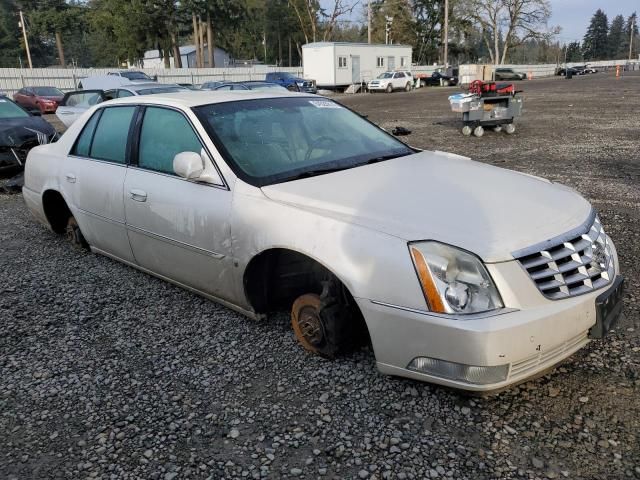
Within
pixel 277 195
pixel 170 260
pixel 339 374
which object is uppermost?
pixel 277 195

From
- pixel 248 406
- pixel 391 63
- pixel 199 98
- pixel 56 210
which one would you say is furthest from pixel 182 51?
pixel 248 406

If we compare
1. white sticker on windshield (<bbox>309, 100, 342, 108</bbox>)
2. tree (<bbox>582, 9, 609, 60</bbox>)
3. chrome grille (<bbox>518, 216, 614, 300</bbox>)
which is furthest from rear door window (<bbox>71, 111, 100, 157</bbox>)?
tree (<bbox>582, 9, 609, 60</bbox>)

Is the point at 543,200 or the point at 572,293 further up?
the point at 543,200

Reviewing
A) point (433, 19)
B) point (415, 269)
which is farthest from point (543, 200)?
point (433, 19)

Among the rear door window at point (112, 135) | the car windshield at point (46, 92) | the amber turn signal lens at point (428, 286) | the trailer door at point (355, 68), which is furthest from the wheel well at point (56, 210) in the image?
the trailer door at point (355, 68)

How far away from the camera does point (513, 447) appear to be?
7.72 feet

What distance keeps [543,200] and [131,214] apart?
2750 millimetres

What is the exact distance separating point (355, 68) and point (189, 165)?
130 feet

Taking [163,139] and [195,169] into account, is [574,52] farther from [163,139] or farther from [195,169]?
[195,169]

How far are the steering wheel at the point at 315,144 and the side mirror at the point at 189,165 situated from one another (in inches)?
26.5

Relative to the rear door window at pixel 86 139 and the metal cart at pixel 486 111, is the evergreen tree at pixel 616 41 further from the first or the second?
the rear door window at pixel 86 139

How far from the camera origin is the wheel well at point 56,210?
16.5 ft

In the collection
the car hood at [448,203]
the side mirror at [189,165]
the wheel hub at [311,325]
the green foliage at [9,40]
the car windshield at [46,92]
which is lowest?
the wheel hub at [311,325]

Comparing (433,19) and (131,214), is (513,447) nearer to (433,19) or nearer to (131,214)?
(131,214)
